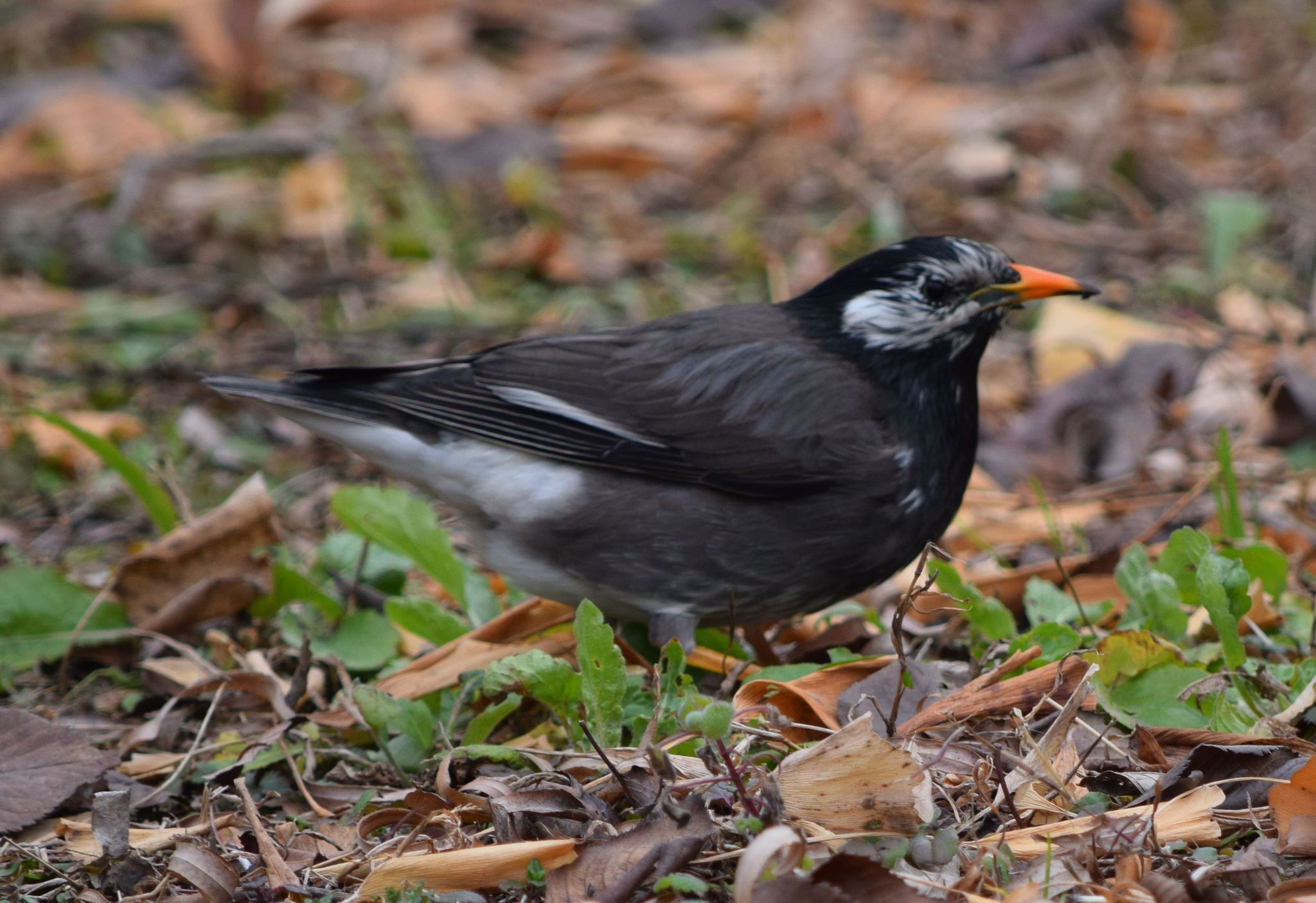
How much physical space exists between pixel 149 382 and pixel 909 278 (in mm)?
A: 3283

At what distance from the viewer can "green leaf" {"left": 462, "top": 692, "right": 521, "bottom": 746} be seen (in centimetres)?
353

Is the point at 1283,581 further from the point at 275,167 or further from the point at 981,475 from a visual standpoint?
the point at 275,167

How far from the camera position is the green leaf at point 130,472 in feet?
14.4

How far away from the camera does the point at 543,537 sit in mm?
4227

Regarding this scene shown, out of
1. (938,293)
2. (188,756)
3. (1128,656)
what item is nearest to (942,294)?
(938,293)

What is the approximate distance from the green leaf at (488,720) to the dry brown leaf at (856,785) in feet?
2.82

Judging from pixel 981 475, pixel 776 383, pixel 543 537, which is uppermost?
pixel 776 383

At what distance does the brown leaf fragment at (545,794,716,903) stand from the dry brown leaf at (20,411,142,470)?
129 inches

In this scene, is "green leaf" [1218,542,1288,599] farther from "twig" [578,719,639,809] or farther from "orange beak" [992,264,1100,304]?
"twig" [578,719,639,809]

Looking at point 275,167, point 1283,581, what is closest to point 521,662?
point 1283,581

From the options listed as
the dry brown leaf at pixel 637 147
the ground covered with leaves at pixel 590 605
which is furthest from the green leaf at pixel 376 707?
the dry brown leaf at pixel 637 147

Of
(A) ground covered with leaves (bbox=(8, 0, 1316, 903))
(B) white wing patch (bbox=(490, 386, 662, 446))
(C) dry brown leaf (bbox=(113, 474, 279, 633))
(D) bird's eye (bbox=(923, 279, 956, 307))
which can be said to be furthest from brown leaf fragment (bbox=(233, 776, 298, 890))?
(D) bird's eye (bbox=(923, 279, 956, 307))

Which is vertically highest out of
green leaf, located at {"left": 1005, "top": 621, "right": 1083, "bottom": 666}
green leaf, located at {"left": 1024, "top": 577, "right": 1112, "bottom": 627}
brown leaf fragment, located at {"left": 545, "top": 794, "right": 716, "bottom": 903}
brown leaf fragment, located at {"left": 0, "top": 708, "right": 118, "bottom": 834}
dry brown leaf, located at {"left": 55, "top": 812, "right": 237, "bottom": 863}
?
brown leaf fragment, located at {"left": 545, "top": 794, "right": 716, "bottom": 903}

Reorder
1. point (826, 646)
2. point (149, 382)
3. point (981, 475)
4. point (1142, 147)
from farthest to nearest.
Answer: point (1142, 147) < point (149, 382) < point (981, 475) < point (826, 646)
